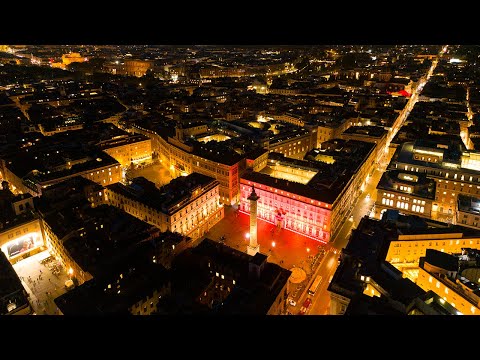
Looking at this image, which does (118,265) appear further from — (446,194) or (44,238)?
(446,194)

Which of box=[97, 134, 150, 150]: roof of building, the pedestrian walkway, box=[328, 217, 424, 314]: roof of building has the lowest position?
the pedestrian walkway

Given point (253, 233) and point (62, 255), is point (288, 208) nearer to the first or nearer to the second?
point (253, 233)

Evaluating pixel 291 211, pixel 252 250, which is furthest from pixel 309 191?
pixel 252 250

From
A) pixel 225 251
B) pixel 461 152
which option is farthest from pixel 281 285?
pixel 461 152

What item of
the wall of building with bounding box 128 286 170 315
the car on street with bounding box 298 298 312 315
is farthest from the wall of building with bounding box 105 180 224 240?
the car on street with bounding box 298 298 312 315

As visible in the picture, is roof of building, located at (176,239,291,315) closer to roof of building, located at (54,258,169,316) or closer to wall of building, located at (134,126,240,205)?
roof of building, located at (54,258,169,316)

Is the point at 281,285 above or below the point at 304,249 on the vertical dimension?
above

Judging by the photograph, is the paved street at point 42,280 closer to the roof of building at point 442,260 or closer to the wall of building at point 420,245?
the wall of building at point 420,245
